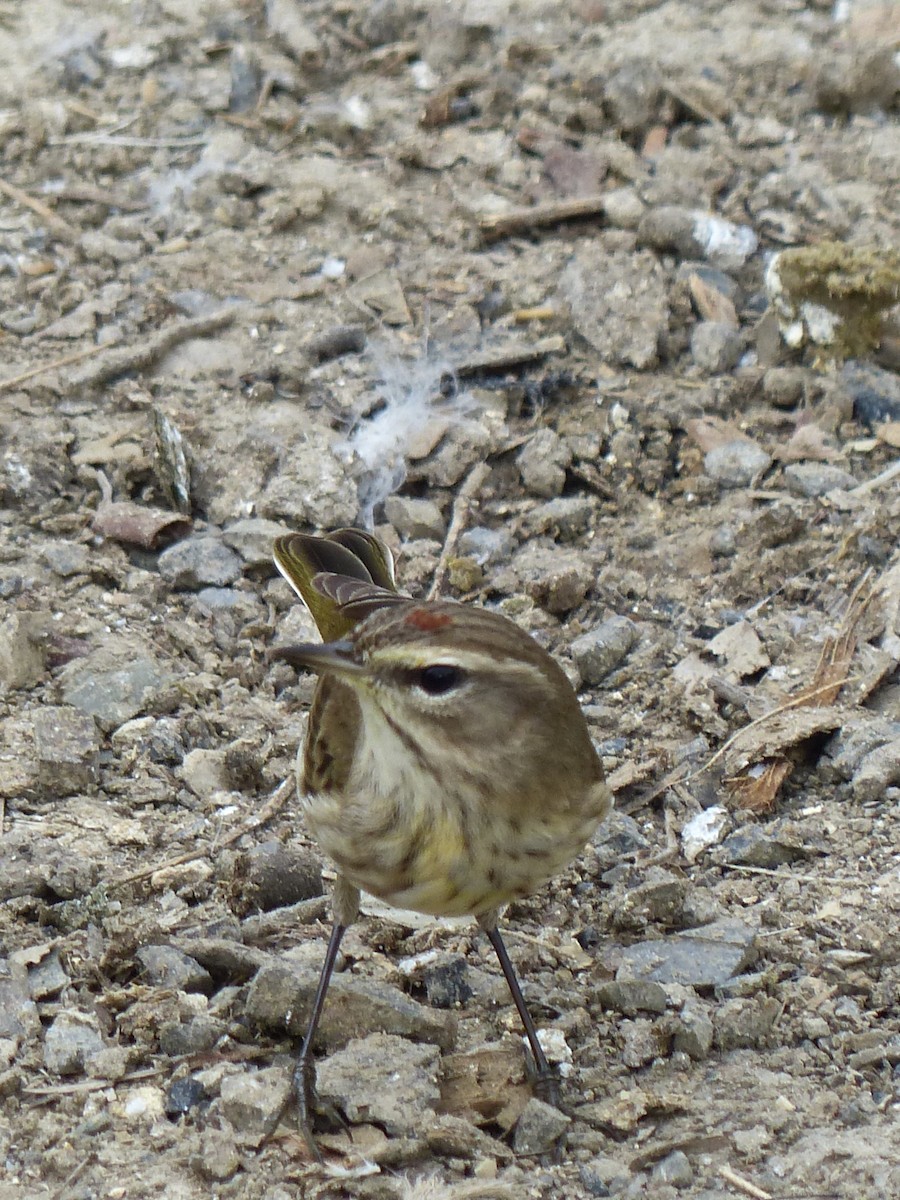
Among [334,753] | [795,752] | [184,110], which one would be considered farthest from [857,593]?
[184,110]

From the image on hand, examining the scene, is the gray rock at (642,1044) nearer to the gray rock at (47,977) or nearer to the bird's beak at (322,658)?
the bird's beak at (322,658)

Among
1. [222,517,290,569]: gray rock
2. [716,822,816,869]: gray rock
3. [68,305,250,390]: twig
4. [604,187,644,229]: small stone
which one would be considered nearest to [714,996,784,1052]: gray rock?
[716,822,816,869]: gray rock

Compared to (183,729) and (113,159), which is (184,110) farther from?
(183,729)

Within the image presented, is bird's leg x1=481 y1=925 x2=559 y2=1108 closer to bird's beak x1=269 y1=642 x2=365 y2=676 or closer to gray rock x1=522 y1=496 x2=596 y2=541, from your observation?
bird's beak x1=269 y1=642 x2=365 y2=676

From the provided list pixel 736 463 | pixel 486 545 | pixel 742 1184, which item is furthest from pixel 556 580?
pixel 742 1184

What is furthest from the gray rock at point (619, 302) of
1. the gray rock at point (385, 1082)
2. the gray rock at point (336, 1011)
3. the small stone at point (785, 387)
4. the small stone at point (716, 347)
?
the gray rock at point (385, 1082)

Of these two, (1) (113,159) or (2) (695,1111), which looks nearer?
(2) (695,1111)

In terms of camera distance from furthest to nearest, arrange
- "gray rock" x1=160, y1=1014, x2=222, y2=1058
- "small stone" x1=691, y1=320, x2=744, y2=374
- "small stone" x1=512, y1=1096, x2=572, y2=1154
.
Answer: "small stone" x1=691, y1=320, x2=744, y2=374 → "gray rock" x1=160, y1=1014, x2=222, y2=1058 → "small stone" x1=512, y1=1096, x2=572, y2=1154
